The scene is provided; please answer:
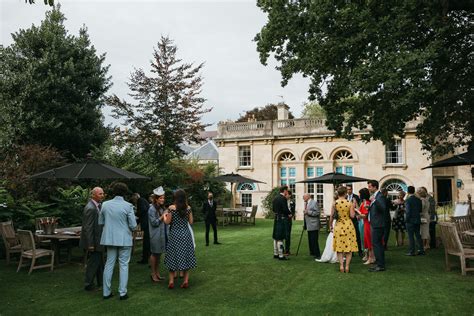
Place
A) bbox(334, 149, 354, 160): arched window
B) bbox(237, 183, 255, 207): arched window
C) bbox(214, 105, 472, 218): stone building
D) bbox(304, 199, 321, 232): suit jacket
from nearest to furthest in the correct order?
bbox(304, 199, 321, 232): suit jacket → bbox(214, 105, 472, 218): stone building → bbox(334, 149, 354, 160): arched window → bbox(237, 183, 255, 207): arched window

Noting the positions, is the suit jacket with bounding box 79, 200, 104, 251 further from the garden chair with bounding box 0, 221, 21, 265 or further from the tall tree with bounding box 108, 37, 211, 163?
the tall tree with bounding box 108, 37, 211, 163

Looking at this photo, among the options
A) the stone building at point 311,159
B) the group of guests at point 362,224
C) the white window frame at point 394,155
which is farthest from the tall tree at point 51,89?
the white window frame at point 394,155

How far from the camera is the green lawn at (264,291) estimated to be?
5688 mm

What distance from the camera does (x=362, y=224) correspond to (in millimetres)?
10281

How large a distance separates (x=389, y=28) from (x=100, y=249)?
8590 millimetres

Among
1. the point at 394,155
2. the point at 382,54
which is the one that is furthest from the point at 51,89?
the point at 394,155

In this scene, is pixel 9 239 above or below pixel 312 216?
below

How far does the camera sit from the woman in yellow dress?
26.1ft

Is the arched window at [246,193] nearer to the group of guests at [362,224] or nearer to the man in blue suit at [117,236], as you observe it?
the group of guests at [362,224]

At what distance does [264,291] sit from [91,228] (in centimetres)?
322

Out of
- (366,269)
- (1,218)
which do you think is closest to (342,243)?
(366,269)

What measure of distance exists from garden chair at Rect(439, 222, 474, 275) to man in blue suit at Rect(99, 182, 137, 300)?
6143 mm

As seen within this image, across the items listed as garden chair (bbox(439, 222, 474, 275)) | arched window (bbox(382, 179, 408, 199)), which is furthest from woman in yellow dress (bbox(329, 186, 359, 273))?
arched window (bbox(382, 179, 408, 199))

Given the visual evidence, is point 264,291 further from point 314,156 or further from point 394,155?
point 314,156
